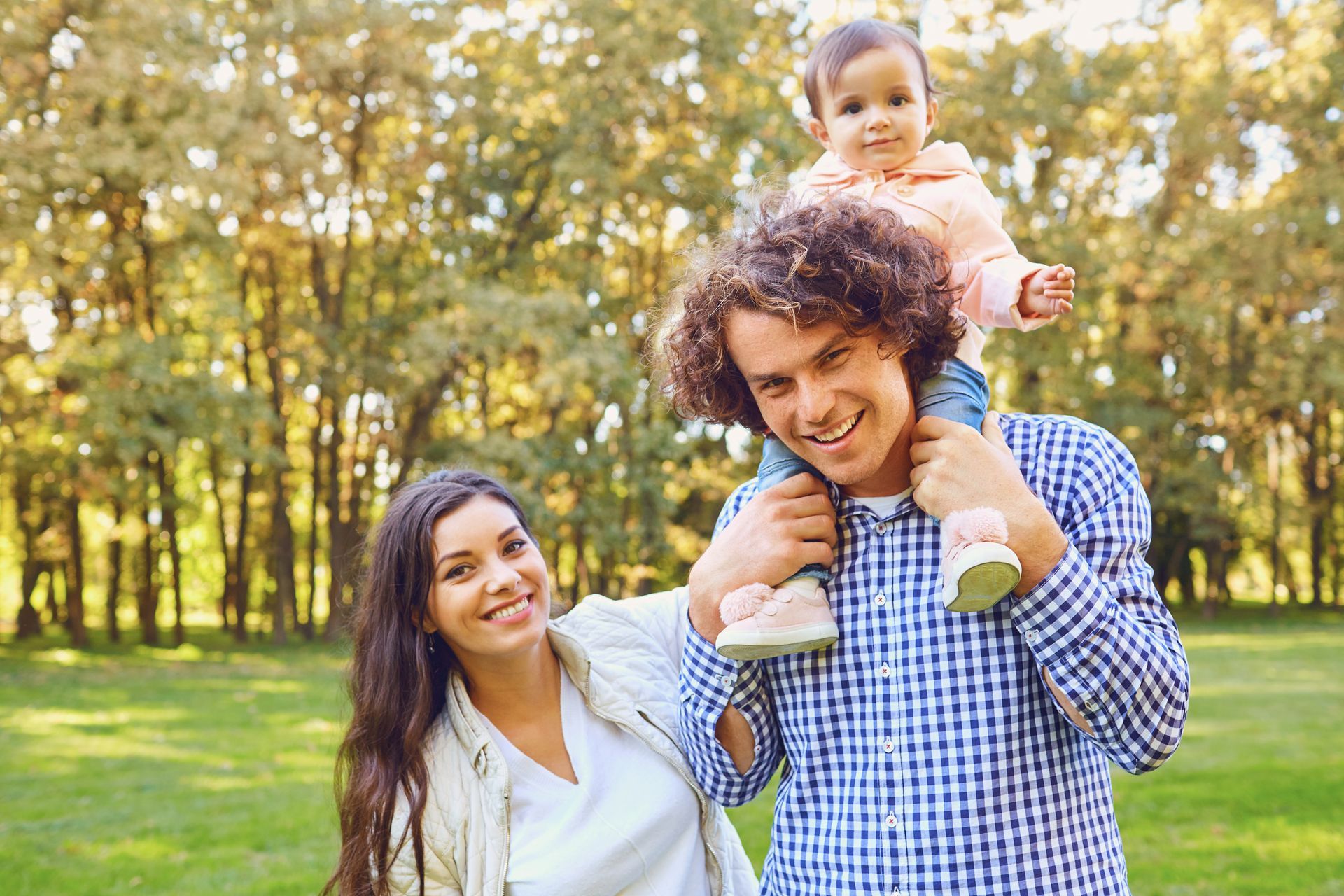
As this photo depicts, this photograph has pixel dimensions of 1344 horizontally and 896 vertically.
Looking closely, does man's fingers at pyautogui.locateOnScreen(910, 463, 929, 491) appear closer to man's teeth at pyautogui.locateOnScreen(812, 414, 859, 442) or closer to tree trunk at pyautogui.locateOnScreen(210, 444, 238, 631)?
man's teeth at pyautogui.locateOnScreen(812, 414, 859, 442)

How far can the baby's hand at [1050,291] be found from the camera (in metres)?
2.39

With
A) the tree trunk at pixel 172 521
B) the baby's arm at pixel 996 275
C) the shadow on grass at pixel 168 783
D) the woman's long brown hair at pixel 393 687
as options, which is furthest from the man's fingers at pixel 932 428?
the tree trunk at pixel 172 521

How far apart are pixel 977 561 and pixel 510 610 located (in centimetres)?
152

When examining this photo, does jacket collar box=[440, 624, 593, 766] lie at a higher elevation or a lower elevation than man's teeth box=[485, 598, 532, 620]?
lower

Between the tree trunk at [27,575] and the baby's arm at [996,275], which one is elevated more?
the baby's arm at [996,275]

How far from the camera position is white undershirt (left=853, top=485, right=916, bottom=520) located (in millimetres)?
2186

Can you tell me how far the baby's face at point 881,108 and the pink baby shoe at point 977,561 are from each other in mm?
1306

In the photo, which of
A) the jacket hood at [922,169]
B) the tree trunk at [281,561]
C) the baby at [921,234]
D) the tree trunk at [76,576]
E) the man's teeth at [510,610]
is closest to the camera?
the baby at [921,234]

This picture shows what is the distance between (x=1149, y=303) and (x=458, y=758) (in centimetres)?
2514

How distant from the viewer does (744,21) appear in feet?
63.9

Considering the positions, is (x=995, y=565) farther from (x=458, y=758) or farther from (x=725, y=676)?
(x=458, y=758)

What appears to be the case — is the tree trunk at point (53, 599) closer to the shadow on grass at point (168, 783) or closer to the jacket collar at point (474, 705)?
the shadow on grass at point (168, 783)

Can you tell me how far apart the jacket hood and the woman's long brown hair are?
1.31m

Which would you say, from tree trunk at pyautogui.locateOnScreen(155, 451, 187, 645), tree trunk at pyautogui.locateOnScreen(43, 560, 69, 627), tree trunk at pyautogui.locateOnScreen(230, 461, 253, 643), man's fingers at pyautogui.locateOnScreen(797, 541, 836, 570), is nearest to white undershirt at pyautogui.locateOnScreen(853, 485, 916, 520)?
man's fingers at pyautogui.locateOnScreen(797, 541, 836, 570)
